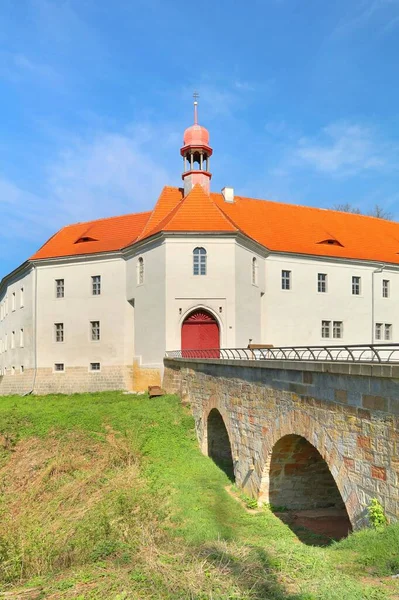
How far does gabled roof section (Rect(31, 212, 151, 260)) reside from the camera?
2953cm

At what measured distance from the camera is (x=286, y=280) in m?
29.1

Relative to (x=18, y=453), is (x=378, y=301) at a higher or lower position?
higher

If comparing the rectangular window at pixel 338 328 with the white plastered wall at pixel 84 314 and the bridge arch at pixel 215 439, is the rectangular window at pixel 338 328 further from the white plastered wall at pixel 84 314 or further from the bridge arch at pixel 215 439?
the bridge arch at pixel 215 439

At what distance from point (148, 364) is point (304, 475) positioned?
1406cm

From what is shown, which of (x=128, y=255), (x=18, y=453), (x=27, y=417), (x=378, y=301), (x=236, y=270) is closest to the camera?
(x=18, y=453)

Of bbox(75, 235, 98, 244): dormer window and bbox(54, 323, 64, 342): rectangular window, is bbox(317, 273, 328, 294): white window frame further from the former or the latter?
bbox(54, 323, 64, 342): rectangular window

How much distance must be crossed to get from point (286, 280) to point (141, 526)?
21.5 meters

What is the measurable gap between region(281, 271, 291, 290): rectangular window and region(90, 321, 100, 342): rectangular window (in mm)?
11223

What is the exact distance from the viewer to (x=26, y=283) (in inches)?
1278

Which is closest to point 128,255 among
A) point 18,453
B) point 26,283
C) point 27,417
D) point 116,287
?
point 116,287

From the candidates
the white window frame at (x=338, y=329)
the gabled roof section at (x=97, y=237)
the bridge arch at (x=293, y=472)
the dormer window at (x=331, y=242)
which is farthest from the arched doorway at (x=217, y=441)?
the dormer window at (x=331, y=242)

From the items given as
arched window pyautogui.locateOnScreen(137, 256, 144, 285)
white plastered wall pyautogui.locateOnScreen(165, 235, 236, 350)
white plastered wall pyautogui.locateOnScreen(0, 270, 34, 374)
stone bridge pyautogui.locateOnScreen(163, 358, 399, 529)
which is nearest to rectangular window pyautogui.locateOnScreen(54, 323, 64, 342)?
white plastered wall pyautogui.locateOnScreen(0, 270, 34, 374)

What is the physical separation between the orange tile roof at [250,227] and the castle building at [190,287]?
0.10 m

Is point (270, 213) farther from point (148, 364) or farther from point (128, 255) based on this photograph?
point (148, 364)
